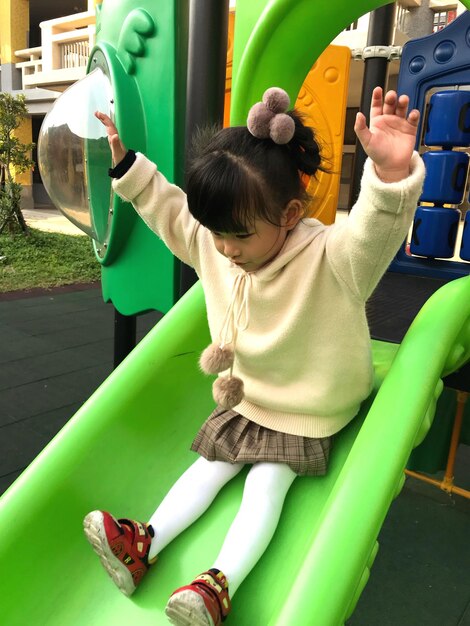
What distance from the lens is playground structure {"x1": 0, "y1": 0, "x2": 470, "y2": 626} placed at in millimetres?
1003

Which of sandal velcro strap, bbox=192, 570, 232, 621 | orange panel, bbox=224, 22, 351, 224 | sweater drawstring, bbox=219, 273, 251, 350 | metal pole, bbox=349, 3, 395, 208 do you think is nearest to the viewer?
sandal velcro strap, bbox=192, 570, 232, 621

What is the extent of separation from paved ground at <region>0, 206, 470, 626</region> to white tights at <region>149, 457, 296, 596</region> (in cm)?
64

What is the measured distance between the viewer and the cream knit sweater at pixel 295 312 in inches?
46.3

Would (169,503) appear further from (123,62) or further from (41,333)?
(41,333)

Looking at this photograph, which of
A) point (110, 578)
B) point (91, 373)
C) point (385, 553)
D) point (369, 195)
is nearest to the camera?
point (369, 195)

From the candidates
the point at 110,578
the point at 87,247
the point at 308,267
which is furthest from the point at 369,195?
the point at 87,247

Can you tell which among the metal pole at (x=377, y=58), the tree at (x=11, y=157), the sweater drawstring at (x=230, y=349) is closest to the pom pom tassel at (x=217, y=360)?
the sweater drawstring at (x=230, y=349)

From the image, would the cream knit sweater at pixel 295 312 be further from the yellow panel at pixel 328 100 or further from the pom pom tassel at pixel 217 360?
the yellow panel at pixel 328 100

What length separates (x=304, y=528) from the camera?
1222mm

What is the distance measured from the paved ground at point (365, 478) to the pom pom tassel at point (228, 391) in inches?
32.5

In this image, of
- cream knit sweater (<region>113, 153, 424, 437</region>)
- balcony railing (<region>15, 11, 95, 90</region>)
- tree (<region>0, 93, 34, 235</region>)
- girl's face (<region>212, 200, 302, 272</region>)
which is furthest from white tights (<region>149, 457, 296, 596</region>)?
balcony railing (<region>15, 11, 95, 90</region>)

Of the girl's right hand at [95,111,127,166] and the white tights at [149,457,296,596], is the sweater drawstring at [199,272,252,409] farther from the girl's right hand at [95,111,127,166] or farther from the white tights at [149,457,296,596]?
the girl's right hand at [95,111,127,166]

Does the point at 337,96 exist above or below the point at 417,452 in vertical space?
above

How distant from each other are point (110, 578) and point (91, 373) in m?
2.15
